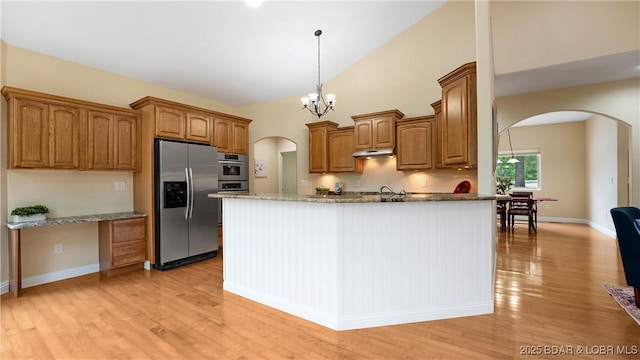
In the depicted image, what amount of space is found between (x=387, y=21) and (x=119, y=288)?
16.8 ft

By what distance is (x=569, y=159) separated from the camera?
8.09m

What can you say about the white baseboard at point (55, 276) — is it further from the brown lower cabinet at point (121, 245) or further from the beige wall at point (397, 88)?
the beige wall at point (397, 88)

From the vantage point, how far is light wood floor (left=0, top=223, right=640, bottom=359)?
1.98m

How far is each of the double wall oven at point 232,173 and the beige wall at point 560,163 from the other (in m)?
7.88

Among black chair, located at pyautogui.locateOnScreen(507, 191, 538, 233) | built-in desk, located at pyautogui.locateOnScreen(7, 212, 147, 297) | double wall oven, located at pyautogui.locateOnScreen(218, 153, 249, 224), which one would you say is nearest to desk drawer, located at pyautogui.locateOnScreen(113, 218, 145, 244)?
built-in desk, located at pyautogui.locateOnScreen(7, 212, 147, 297)

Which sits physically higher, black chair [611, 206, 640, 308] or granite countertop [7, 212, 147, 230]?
granite countertop [7, 212, 147, 230]

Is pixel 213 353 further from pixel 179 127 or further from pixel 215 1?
pixel 215 1

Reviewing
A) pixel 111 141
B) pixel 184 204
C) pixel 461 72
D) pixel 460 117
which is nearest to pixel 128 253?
pixel 184 204

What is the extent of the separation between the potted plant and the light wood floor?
2.71ft

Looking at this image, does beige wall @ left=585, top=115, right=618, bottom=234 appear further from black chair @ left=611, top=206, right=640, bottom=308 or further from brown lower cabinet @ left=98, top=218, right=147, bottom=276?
brown lower cabinet @ left=98, top=218, right=147, bottom=276

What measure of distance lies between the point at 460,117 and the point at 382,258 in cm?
181

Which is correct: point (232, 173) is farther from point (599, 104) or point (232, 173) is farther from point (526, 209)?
point (526, 209)

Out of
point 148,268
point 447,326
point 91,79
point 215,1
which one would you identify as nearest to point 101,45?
point 91,79

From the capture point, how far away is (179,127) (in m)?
4.14
